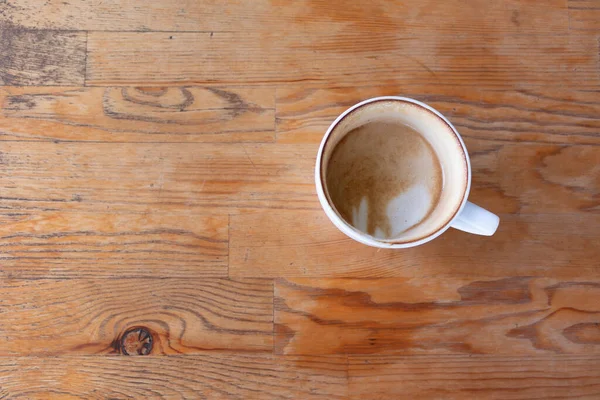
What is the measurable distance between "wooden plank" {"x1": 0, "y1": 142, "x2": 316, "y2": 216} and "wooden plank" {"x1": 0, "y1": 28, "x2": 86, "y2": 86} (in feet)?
0.24

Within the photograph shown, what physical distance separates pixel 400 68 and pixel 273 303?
0.29 meters

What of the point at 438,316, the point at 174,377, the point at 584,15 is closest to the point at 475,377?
the point at 438,316

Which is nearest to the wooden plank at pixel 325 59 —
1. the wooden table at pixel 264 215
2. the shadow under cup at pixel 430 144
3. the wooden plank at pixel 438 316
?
the wooden table at pixel 264 215

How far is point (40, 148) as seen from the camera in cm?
51

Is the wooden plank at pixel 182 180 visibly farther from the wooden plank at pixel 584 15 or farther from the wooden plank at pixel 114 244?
the wooden plank at pixel 584 15

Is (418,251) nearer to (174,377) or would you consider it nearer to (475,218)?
(475,218)

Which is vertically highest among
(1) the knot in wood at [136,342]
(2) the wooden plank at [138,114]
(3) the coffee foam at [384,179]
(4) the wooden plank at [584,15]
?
(4) the wooden plank at [584,15]

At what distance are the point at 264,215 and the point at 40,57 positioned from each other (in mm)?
302

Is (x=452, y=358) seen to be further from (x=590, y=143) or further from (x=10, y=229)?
(x=10, y=229)

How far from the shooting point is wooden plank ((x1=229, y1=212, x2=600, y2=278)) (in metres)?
0.50

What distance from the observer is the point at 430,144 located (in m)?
0.45

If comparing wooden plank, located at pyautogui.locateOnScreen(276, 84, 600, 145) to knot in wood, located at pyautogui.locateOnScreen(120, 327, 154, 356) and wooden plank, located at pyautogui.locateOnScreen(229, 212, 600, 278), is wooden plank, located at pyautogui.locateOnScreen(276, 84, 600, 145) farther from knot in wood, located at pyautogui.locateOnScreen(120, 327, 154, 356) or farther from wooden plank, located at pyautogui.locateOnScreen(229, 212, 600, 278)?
knot in wood, located at pyautogui.locateOnScreen(120, 327, 154, 356)

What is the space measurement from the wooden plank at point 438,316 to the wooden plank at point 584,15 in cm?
28

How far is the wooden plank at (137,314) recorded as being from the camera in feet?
1.62
